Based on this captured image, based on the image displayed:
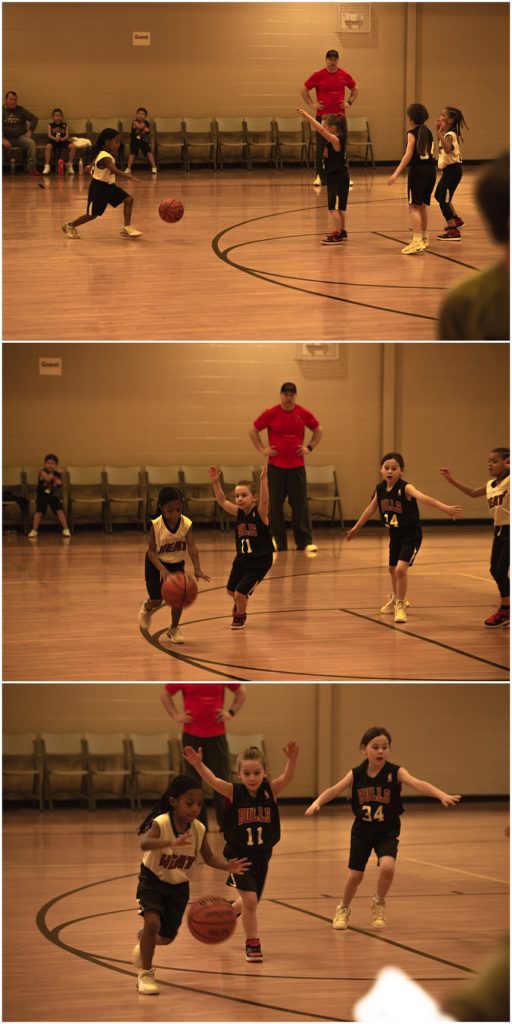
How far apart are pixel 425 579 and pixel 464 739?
9.93ft

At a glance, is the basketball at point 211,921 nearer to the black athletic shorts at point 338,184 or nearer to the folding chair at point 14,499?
the black athletic shorts at point 338,184

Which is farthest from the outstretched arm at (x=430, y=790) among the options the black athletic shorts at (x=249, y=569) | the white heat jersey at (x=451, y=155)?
the white heat jersey at (x=451, y=155)

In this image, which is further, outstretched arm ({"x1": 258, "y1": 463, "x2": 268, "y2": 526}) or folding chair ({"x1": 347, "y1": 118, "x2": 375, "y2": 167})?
folding chair ({"x1": 347, "y1": 118, "x2": 375, "y2": 167})

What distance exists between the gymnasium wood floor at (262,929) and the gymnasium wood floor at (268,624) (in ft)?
5.25

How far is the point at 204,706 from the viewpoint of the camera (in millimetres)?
8422

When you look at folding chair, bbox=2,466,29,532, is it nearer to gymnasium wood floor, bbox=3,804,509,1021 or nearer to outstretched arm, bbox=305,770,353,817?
gymnasium wood floor, bbox=3,804,509,1021

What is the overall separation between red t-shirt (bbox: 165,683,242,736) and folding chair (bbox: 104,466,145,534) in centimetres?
540

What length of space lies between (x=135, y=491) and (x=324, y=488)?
2.28 metres

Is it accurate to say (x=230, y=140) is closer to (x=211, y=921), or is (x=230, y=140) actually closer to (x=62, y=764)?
(x=62, y=764)

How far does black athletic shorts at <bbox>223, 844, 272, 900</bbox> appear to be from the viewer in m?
6.32

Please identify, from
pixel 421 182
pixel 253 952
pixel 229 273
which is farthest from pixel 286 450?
pixel 253 952

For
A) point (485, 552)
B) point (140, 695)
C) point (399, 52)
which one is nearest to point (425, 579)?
point (485, 552)

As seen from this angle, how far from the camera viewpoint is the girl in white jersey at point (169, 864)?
6070 mm

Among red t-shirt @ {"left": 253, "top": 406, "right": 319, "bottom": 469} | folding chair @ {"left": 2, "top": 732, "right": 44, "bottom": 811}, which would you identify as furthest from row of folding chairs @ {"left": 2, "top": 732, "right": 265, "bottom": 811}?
red t-shirt @ {"left": 253, "top": 406, "right": 319, "bottom": 469}
